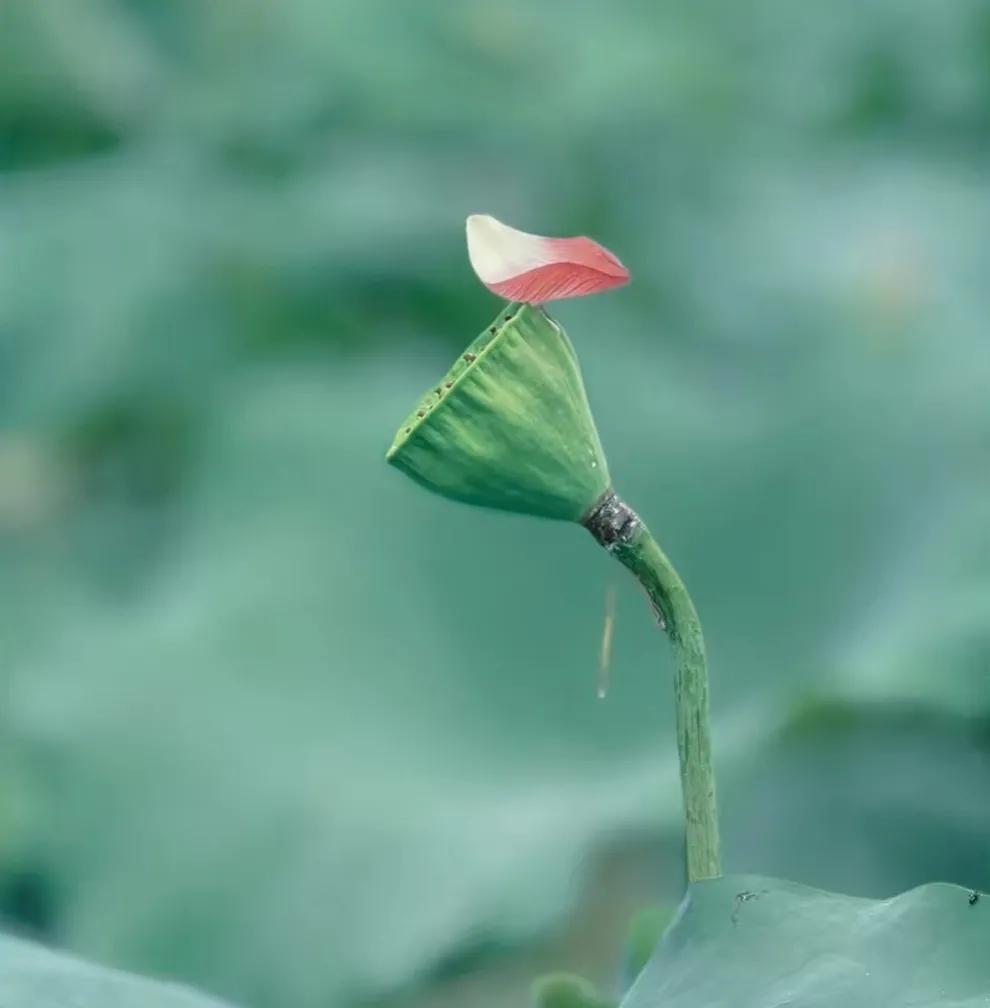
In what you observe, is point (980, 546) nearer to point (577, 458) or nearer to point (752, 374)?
point (752, 374)

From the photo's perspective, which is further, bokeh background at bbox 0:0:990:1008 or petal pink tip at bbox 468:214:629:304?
bokeh background at bbox 0:0:990:1008

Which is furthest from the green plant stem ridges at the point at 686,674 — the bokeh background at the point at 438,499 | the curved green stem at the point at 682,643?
the bokeh background at the point at 438,499

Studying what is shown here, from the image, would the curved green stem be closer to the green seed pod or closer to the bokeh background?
the green seed pod

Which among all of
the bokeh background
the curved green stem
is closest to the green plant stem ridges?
the curved green stem

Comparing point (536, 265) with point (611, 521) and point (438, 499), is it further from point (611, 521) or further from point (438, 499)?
point (438, 499)

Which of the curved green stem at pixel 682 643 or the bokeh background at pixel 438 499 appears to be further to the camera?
the bokeh background at pixel 438 499

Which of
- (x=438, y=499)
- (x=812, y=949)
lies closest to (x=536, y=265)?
(x=812, y=949)

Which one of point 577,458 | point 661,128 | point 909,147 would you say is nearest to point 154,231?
point 661,128

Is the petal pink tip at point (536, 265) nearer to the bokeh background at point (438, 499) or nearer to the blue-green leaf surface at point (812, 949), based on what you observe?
the blue-green leaf surface at point (812, 949)
